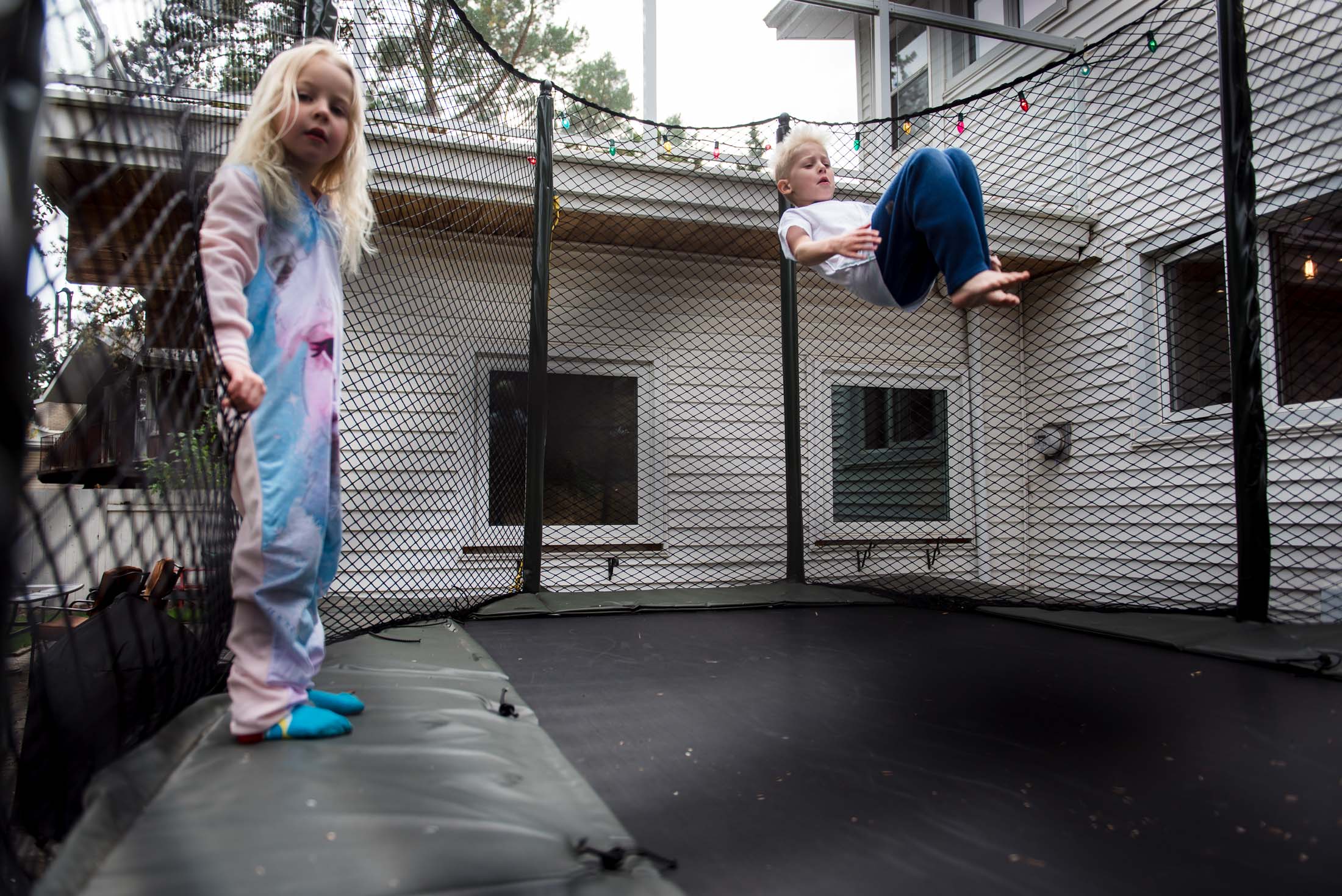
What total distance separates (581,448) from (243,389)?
2.84 metres

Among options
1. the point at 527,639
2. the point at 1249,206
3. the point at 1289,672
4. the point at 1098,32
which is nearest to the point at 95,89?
the point at 527,639

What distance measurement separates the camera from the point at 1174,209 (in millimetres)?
3404

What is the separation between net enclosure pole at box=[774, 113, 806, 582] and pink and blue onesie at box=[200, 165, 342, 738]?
2.40 metres

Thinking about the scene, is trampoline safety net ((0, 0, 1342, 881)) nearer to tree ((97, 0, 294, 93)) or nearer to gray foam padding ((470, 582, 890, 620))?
tree ((97, 0, 294, 93))

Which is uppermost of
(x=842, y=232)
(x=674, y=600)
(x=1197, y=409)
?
(x=842, y=232)

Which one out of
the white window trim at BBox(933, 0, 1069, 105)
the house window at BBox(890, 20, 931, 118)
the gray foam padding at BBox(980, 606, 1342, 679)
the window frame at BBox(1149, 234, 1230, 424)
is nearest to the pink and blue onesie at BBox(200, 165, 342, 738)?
the gray foam padding at BBox(980, 606, 1342, 679)

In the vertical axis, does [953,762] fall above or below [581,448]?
below

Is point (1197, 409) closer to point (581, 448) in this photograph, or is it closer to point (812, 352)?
point (812, 352)

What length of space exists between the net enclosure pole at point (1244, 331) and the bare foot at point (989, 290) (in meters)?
1.32

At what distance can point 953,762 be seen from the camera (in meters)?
1.15

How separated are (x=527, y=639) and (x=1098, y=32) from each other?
14.1 ft

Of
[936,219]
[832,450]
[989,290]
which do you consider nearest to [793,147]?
[936,219]

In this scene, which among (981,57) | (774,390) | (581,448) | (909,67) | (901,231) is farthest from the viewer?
(909,67)

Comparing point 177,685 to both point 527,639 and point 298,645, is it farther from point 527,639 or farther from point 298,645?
point 527,639
